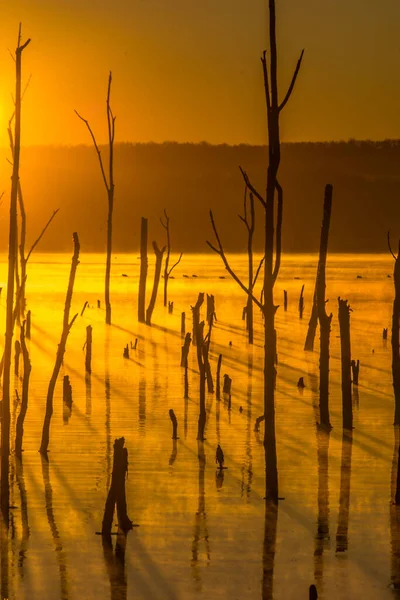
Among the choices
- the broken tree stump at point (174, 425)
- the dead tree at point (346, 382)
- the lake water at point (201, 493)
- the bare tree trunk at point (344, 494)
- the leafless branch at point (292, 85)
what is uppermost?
the leafless branch at point (292, 85)

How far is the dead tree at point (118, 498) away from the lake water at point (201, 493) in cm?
11

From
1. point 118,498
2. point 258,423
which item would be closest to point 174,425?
point 258,423

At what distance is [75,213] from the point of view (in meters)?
124

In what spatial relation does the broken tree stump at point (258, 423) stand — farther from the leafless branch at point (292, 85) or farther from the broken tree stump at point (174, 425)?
the leafless branch at point (292, 85)

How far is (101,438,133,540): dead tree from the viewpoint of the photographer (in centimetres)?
847

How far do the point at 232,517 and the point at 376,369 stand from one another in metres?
8.98

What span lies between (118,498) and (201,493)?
1.33m

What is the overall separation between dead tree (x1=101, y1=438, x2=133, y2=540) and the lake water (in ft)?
0.37

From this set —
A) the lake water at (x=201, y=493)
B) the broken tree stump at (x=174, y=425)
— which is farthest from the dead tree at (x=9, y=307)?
the broken tree stump at (x=174, y=425)

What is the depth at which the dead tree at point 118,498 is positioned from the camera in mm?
8469

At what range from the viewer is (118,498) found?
867cm

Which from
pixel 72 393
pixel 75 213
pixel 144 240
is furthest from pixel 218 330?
pixel 75 213

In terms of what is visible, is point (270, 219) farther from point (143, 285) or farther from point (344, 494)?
point (143, 285)

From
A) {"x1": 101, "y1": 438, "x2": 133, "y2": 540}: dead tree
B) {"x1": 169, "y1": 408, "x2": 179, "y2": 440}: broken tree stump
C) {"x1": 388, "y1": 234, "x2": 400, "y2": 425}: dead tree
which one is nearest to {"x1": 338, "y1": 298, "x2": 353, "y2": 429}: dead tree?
{"x1": 388, "y1": 234, "x2": 400, "y2": 425}: dead tree
